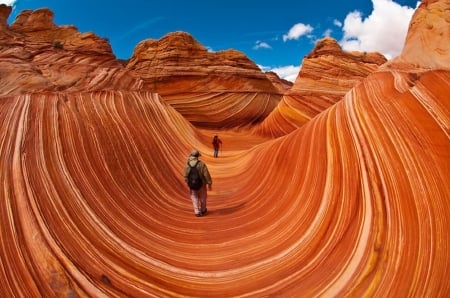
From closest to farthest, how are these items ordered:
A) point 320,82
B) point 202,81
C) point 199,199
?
point 199,199
point 320,82
point 202,81

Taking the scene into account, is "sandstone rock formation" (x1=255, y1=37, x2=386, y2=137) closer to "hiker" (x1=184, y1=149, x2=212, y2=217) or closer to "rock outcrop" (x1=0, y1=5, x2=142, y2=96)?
"rock outcrop" (x1=0, y1=5, x2=142, y2=96)

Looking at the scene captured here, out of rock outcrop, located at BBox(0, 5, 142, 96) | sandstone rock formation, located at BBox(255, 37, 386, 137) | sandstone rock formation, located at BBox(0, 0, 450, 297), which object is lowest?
sandstone rock formation, located at BBox(0, 0, 450, 297)

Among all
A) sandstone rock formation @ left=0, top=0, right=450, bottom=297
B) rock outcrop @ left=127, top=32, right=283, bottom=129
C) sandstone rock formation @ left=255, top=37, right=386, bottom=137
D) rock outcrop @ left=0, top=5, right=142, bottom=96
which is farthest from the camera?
rock outcrop @ left=127, top=32, right=283, bottom=129

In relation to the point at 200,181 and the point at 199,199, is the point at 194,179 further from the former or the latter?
the point at 199,199

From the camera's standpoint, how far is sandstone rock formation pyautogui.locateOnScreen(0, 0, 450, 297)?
3465mm

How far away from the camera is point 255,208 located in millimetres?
5676

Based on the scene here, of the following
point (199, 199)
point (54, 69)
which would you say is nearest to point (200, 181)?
point (199, 199)

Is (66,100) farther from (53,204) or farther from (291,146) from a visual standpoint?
(291,146)

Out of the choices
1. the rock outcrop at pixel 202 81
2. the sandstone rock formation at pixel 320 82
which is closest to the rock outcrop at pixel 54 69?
the rock outcrop at pixel 202 81

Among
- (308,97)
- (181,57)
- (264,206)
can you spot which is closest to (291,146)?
(264,206)

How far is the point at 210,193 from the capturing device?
692 centimetres

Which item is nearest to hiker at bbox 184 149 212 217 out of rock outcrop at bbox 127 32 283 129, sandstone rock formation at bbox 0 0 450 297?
sandstone rock formation at bbox 0 0 450 297

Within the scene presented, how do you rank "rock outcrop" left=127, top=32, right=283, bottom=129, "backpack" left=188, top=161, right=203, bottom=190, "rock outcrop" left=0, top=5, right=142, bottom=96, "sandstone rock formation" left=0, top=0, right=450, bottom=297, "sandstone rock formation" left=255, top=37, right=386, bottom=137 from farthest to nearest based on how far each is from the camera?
"rock outcrop" left=127, top=32, right=283, bottom=129, "sandstone rock formation" left=255, top=37, right=386, bottom=137, "rock outcrop" left=0, top=5, right=142, bottom=96, "backpack" left=188, top=161, right=203, bottom=190, "sandstone rock formation" left=0, top=0, right=450, bottom=297

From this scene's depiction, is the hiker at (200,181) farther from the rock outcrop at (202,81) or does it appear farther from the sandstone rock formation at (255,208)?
the rock outcrop at (202,81)
